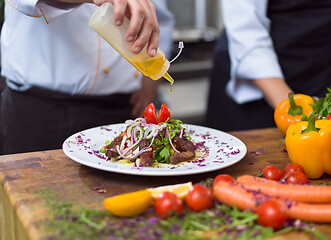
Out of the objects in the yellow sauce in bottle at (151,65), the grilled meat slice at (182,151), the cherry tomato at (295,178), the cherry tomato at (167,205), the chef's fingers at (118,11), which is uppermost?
the chef's fingers at (118,11)

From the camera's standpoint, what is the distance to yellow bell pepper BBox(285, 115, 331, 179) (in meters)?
1.08

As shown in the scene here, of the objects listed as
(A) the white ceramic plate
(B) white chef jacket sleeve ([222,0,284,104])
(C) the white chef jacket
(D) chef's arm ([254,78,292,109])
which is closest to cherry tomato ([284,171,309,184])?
(A) the white ceramic plate

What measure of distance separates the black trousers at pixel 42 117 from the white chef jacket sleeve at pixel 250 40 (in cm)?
61

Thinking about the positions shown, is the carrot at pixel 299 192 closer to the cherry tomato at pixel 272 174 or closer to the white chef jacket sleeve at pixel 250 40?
the cherry tomato at pixel 272 174

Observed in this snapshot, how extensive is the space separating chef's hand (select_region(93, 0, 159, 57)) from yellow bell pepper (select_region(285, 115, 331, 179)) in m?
0.46

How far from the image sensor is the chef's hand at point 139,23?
1.00 meters

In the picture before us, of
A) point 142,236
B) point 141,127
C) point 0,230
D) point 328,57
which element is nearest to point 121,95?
point 141,127

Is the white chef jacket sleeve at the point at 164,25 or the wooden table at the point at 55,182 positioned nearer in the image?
the wooden table at the point at 55,182

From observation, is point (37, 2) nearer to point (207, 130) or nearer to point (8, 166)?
point (8, 166)

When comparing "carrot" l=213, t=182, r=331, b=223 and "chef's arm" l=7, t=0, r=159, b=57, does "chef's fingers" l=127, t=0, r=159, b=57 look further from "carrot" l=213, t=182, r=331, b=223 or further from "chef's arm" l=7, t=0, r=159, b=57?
"carrot" l=213, t=182, r=331, b=223

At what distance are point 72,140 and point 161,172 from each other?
0.36 m

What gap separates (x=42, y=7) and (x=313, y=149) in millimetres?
916

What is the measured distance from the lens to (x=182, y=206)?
0.83 metres

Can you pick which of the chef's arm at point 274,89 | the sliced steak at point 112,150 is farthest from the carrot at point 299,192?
the chef's arm at point 274,89
